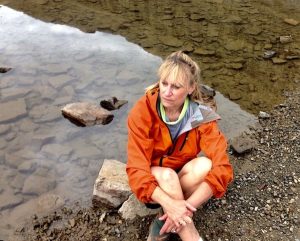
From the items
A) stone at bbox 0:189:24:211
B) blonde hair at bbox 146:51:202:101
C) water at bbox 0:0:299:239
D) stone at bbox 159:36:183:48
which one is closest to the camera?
blonde hair at bbox 146:51:202:101

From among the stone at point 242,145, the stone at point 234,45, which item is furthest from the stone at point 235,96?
the stone at point 234,45

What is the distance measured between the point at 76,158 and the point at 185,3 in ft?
24.1

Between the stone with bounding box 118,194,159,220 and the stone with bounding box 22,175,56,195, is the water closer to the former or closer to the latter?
the stone with bounding box 22,175,56,195

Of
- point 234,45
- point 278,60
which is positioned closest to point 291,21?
point 234,45

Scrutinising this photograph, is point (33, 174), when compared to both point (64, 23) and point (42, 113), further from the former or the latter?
point (64, 23)

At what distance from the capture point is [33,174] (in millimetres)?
5953

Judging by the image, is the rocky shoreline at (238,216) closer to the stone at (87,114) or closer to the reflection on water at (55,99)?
the reflection on water at (55,99)

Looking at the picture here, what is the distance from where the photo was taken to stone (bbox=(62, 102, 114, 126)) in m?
6.94

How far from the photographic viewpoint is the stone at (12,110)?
23.0 ft

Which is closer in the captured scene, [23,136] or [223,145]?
[223,145]

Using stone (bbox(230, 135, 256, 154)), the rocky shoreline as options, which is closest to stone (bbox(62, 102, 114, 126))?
the rocky shoreline

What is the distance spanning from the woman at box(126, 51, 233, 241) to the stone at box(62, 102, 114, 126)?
9.01 ft

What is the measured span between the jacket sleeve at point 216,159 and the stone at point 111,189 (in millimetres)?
1344

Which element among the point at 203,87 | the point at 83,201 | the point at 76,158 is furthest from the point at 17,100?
the point at 203,87
